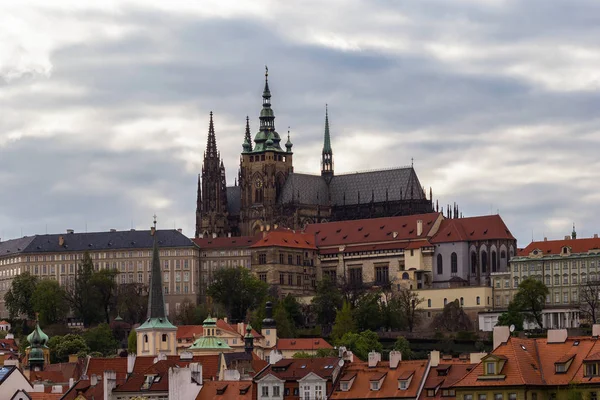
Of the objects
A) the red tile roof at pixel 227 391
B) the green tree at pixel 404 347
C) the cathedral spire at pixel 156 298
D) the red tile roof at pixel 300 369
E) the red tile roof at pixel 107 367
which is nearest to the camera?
the red tile roof at pixel 300 369

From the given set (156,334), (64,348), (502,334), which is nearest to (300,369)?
(502,334)

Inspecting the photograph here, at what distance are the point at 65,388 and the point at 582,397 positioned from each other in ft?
148

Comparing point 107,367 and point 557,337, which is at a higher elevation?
point 557,337

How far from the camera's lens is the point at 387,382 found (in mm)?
95125

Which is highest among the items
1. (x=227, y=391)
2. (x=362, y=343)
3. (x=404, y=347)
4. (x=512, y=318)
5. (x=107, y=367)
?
(x=512, y=318)

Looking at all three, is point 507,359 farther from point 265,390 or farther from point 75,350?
point 75,350

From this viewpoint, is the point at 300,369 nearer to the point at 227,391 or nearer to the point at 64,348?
the point at 227,391

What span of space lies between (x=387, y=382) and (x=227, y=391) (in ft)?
29.6

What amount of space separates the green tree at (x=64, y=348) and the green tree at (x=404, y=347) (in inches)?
1136

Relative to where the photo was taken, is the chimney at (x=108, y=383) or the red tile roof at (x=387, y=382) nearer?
the red tile roof at (x=387, y=382)

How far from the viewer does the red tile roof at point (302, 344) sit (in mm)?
186500

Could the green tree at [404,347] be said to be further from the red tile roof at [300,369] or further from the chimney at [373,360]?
the chimney at [373,360]

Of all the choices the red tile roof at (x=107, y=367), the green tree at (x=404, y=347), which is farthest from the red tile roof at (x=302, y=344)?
the red tile roof at (x=107, y=367)

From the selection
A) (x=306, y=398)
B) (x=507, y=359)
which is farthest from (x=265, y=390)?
(x=507, y=359)
